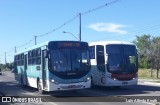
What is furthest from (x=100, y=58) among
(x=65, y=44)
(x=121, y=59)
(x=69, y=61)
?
(x=69, y=61)

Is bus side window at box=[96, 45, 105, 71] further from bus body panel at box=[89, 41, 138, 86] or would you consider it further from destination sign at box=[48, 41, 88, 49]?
destination sign at box=[48, 41, 88, 49]

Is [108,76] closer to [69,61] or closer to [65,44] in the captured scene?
[69,61]

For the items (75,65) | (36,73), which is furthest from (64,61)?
(36,73)

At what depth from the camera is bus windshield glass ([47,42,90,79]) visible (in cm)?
2120

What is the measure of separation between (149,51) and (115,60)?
4535cm

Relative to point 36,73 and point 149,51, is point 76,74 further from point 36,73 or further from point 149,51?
point 149,51

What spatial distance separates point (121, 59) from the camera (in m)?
25.6

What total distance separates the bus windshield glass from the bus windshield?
12.4 feet

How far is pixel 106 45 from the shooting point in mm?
25531

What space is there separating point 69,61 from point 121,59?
17.5 ft

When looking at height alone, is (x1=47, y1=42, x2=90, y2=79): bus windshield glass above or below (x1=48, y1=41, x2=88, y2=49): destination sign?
below

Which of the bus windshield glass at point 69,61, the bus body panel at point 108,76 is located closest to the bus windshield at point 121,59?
the bus body panel at point 108,76

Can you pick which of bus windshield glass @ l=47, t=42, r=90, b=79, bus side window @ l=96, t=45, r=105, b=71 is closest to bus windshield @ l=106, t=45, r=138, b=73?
bus side window @ l=96, t=45, r=105, b=71

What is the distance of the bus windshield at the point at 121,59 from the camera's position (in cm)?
2545
